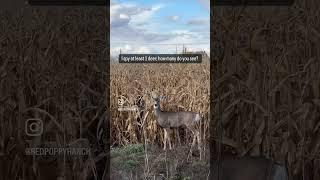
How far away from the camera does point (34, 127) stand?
147 inches

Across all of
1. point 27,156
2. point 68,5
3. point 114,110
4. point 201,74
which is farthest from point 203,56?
point 27,156

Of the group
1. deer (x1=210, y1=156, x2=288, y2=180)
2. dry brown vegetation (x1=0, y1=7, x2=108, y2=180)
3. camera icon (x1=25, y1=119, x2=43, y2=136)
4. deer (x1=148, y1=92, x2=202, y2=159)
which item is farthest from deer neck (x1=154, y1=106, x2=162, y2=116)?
deer (x1=210, y1=156, x2=288, y2=180)

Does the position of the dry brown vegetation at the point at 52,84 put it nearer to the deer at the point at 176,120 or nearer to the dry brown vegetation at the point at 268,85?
the deer at the point at 176,120

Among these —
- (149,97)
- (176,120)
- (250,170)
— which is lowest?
(250,170)

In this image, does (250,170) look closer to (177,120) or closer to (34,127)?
(177,120)

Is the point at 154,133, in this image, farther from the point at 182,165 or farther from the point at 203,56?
the point at 203,56

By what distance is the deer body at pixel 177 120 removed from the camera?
3768 millimetres

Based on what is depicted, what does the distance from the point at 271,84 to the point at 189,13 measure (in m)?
0.66

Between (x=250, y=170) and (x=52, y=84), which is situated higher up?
(x=52, y=84)

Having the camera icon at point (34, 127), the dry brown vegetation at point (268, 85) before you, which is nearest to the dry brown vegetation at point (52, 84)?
the camera icon at point (34, 127)

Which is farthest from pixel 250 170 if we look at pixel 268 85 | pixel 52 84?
pixel 52 84

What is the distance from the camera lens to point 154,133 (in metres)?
3.81

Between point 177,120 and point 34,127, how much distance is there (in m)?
0.87

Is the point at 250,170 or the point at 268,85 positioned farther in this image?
the point at 268,85
